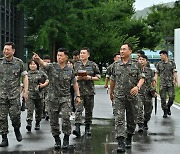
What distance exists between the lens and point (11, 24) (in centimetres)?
4650

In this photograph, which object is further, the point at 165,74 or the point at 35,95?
the point at 165,74

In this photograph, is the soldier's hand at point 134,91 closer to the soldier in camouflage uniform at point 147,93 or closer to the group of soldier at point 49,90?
the group of soldier at point 49,90

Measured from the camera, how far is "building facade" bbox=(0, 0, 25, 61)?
41.6 meters

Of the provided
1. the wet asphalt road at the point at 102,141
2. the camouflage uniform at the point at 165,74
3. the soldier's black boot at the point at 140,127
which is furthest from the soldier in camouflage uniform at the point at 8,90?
the camouflage uniform at the point at 165,74

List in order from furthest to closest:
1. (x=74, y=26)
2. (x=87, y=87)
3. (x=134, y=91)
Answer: (x=74, y=26), (x=87, y=87), (x=134, y=91)

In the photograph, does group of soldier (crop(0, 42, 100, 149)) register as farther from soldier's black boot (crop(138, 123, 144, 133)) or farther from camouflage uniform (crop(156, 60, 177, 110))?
camouflage uniform (crop(156, 60, 177, 110))

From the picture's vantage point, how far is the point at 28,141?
10.1 m

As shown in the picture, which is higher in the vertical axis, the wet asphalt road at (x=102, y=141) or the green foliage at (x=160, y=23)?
the green foliage at (x=160, y=23)

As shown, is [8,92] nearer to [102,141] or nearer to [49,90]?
[49,90]

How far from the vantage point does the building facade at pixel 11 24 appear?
41647 mm

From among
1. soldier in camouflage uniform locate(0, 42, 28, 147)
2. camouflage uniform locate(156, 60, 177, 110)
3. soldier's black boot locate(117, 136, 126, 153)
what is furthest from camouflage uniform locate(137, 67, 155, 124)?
soldier in camouflage uniform locate(0, 42, 28, 147)

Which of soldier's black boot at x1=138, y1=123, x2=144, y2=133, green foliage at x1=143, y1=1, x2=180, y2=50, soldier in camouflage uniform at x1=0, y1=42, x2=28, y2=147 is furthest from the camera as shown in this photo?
green foliage at x1=143, y1=1, x2=180, y2=50

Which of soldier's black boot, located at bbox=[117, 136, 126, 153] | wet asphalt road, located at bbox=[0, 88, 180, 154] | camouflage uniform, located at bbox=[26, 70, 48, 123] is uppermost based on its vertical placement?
camouflage uniform, located at bbox=[26, 70, 48, 123]

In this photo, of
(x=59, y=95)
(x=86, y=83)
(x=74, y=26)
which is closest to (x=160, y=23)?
(x=74, y=26)
